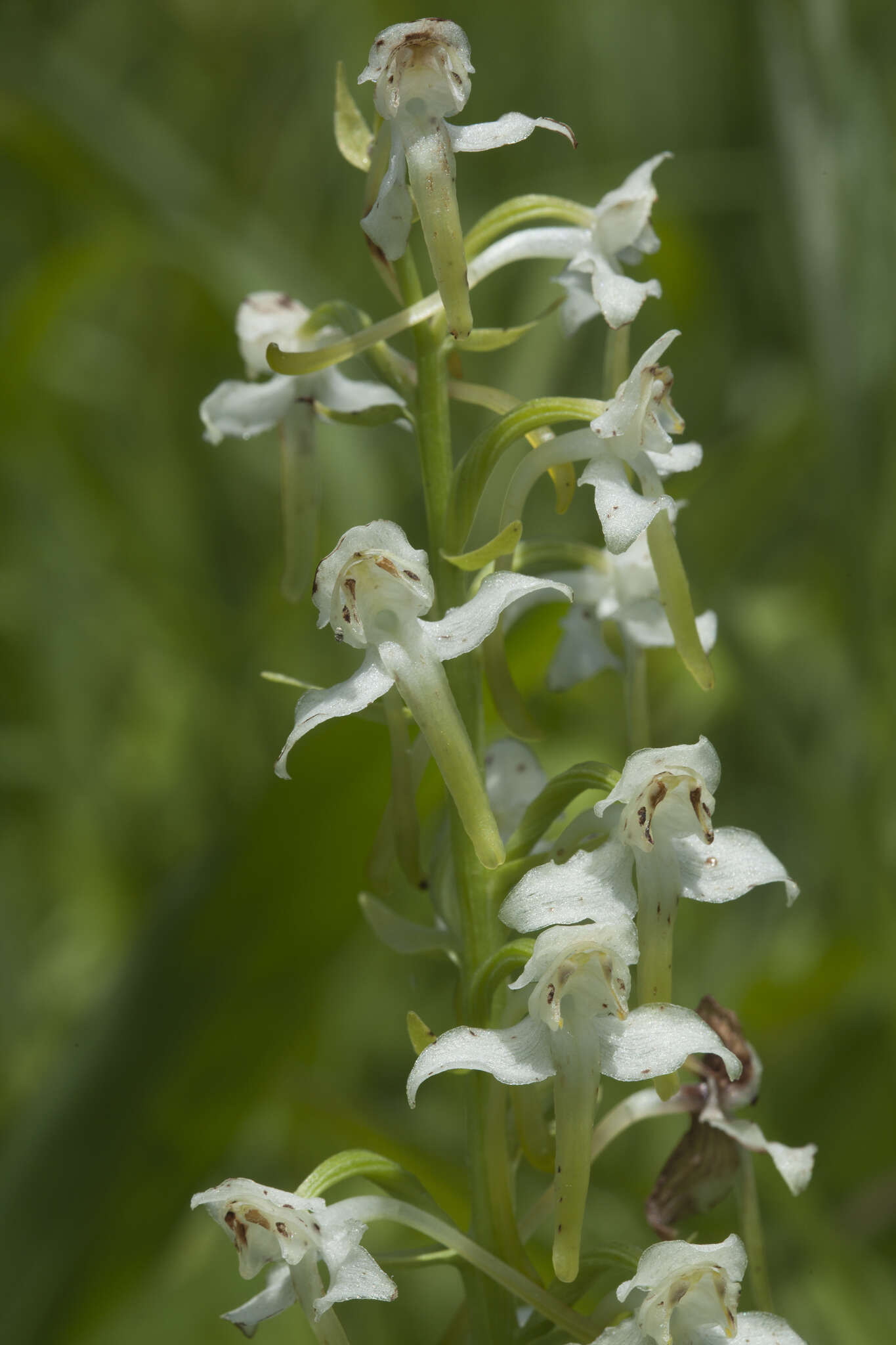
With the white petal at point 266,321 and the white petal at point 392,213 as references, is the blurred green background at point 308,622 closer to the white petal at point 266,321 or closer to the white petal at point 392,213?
the white petal at point 266,321

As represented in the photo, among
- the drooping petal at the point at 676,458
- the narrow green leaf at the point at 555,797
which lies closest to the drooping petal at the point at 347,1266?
the narrow green leaf at the point at 555,797

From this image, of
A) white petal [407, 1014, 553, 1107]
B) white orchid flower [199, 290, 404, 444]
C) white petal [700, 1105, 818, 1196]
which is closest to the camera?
white petal [407, 1014, 553, 1107]

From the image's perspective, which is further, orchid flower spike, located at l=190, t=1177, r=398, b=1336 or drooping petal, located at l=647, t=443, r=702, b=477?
drooping petal, located at l=647, t=443, r=702, b=477

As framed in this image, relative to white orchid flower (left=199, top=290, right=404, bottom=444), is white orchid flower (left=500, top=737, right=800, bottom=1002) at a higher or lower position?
lower

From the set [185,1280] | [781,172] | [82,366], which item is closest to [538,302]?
[781,172]

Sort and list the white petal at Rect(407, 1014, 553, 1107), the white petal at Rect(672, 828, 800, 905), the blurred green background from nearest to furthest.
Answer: the white petal at Rect(407, 1014, 553, 1107) < the white petal at Rect(672, 828, 800, 905) < the blurred green background

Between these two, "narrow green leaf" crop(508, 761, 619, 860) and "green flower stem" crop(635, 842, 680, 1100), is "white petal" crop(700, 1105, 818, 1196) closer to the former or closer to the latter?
"green flower stem" crop(635, 842, 680, 1100)

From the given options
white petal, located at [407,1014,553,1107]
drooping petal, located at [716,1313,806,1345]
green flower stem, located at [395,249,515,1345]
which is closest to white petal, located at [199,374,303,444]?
green flower stem, located at [395,249,515,1345]
